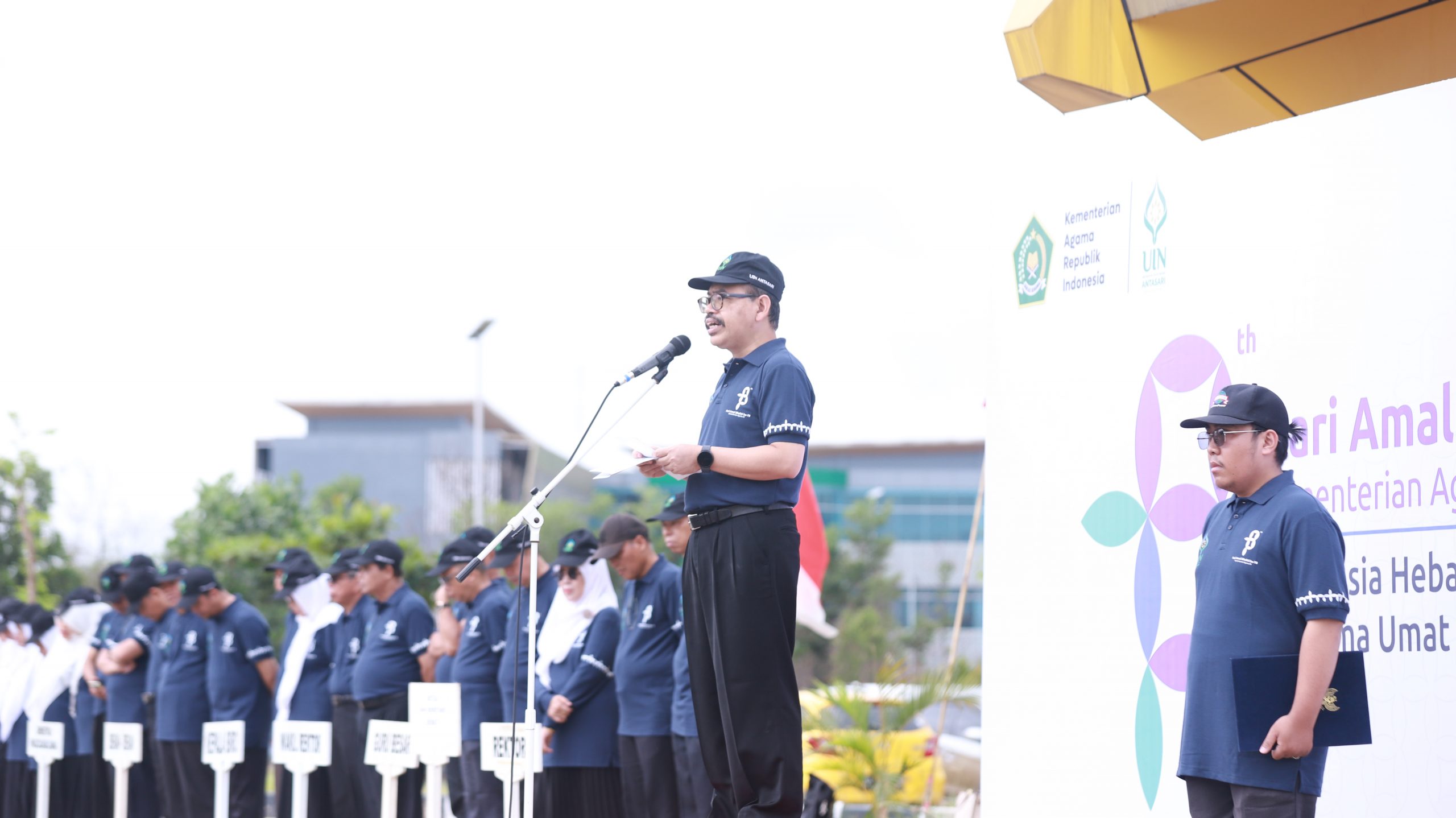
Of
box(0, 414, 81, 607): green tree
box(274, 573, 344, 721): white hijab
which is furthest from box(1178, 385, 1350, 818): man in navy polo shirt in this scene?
box(0, 414, 81, 607): green tree

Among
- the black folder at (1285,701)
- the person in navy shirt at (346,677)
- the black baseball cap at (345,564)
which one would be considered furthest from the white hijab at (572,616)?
the black folder at (1285,701)

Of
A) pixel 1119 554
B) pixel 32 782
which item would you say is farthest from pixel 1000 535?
pixel 32 782

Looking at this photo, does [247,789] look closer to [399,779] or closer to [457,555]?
[399,779]

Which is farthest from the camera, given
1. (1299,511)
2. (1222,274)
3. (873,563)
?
(873,563)

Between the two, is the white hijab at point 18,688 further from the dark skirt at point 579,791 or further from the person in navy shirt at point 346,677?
the dark skirt at point 579,791

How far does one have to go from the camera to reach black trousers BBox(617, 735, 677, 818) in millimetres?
6660

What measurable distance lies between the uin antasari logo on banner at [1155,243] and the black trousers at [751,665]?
8.01 feet

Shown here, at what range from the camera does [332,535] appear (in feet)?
61.7

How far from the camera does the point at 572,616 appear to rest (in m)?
7.17

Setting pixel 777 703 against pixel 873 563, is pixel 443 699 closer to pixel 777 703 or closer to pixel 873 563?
pixel 777 703

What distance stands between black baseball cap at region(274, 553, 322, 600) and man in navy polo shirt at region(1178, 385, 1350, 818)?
640 centimetres

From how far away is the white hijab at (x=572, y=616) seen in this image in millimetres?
7121

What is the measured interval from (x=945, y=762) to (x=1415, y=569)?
1164 cm

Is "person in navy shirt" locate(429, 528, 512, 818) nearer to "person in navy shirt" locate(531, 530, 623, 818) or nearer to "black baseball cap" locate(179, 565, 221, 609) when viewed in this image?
"person in navy shirt" locate(531, 530, 623, 818)
